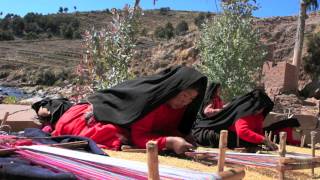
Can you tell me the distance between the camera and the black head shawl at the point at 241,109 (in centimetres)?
617

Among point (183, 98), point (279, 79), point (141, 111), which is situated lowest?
point (279, 79)

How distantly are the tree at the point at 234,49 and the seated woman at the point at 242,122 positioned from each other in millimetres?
9376

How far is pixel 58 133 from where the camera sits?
15.8ft

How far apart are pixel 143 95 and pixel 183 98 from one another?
0.34 m

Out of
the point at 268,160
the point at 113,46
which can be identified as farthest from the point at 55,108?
the point at 113,46

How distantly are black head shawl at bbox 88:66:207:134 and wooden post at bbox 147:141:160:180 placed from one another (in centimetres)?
206

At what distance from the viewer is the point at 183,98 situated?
4730mm

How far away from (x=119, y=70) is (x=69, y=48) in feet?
221

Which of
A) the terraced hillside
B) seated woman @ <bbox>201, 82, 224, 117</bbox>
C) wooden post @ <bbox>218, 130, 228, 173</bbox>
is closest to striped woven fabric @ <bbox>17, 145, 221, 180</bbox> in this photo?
wooden post @ <bbox>218, 130, 228, 173</bbox>

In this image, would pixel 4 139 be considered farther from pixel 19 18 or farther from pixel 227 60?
pixel 19 18

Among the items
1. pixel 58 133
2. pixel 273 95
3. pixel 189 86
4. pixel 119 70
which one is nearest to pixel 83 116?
pixel 58 133

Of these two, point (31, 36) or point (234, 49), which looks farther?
point (31, 36)

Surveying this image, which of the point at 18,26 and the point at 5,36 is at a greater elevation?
the point at 18,26

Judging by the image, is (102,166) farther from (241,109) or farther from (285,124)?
(285,124)
